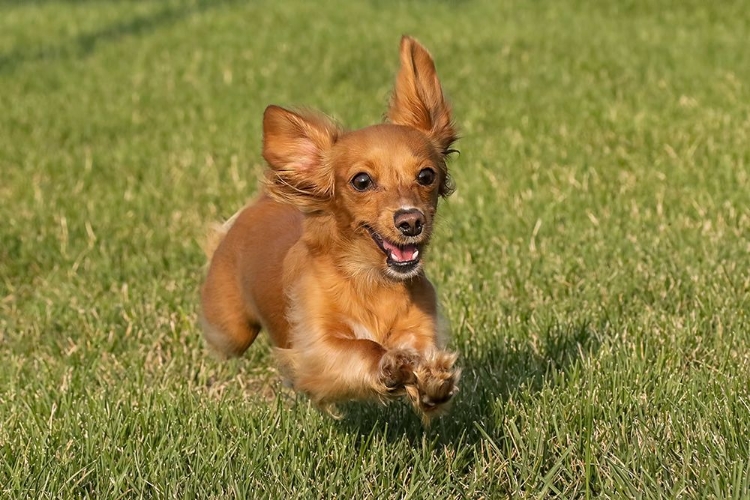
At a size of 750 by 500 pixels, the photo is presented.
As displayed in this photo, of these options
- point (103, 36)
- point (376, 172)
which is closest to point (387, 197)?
point (376, 172)

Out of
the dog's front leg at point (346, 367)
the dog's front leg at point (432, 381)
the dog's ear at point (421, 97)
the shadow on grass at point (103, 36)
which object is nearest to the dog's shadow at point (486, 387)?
the dog's front leg at point (346, 367)

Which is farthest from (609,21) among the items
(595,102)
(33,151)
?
(33,151)

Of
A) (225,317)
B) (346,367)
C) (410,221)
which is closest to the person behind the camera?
(410,221)

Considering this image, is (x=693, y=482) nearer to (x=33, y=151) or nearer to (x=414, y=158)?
(x=414, y=158)

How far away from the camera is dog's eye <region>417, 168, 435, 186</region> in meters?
3.84

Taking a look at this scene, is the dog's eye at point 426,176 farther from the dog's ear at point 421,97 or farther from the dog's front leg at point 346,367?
the dog's front leg at point 346,367

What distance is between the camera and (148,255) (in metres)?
6.74

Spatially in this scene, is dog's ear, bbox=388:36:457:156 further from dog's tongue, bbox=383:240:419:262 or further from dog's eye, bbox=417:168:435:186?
dog's tongue, bbox=383:240:419:262

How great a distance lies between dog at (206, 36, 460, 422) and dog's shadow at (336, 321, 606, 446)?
12.7 inches

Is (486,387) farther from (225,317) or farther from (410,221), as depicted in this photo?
(225,317)

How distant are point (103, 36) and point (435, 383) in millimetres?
12440

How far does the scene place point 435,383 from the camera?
11.3 feet

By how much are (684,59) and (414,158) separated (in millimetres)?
7827

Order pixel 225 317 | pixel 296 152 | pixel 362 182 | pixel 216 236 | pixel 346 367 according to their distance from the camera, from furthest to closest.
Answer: pixel 216 236, pixel 225 317, pixel 296 152, pixel 362 182, pixel 346 367
